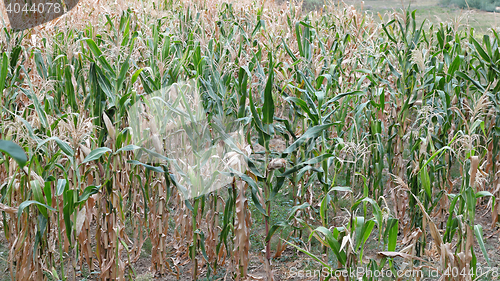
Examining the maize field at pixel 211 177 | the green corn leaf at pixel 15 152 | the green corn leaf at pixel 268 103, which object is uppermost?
the green corn leaf at pixel 15 152

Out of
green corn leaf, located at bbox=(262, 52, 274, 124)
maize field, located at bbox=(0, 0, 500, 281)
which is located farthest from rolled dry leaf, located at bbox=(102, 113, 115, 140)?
green corn leaf, located at bbox=(262, 52, 274, 124)

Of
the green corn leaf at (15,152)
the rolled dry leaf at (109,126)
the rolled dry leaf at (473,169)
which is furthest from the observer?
the rolled dry leaf at (109,126)

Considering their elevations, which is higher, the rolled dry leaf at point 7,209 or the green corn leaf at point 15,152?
the green corn leaf at point 15,152

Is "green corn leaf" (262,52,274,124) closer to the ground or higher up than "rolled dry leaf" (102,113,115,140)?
higher up

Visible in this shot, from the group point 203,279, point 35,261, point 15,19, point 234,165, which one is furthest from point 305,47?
point 15,19

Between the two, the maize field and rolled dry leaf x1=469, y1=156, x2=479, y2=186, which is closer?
rolled dry leaf x1=469, y1=156, x2=479, y2=186

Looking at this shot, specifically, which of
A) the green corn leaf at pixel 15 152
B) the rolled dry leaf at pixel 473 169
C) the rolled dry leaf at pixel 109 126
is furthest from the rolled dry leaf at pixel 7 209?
the rolled dry leaf at pixel 473 169

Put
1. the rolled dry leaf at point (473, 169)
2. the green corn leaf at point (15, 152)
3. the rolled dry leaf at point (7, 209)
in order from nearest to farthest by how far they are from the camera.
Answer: the green corn leaf at point (15, 152)
the rolled dry leaf at point (473, 169)
the rolled dry leaf at point (7, 209)

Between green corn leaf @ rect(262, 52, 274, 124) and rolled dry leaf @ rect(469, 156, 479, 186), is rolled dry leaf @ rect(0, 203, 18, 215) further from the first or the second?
rolled dry leaf @ rect(469, 156, 479, 186)

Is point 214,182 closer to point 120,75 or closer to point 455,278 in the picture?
point 120,75

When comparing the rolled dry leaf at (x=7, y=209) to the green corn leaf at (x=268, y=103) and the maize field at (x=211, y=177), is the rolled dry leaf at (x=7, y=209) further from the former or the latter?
the green corn leaf at (x=268, y=103)

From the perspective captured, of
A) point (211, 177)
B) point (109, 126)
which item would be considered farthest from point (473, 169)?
point (109, 126)

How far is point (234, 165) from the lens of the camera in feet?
8.30

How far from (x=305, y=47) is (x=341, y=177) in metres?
1.50
